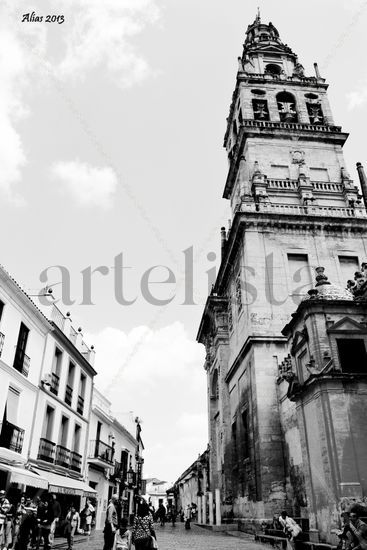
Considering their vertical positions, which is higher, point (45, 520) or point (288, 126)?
point (288, 126)

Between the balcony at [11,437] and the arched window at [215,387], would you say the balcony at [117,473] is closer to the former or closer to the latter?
the arched window at [215,387]

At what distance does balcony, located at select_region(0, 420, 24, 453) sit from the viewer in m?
13.3

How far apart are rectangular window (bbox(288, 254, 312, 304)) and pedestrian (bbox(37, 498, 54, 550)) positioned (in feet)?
39.1

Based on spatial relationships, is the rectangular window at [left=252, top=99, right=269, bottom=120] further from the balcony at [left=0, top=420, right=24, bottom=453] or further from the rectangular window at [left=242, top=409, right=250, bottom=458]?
the balcony at [left=0, top=420, right=24, bottom=453]

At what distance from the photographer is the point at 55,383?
57.0 ft

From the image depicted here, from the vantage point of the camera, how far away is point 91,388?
2202 centimetres

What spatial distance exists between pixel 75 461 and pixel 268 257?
1194cm

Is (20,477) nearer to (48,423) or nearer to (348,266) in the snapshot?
(48,423)

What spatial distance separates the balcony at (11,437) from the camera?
43.8 ft

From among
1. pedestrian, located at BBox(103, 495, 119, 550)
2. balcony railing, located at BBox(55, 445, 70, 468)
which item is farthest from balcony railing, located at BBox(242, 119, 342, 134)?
pedestrian, located at BBox(103, 495, 119, 550)

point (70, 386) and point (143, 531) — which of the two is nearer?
point (143, 531)

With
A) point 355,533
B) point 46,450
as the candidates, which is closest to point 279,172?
point 46,450

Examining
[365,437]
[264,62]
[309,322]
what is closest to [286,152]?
[264,62]

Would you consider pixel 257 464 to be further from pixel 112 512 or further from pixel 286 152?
pixel 286 152
